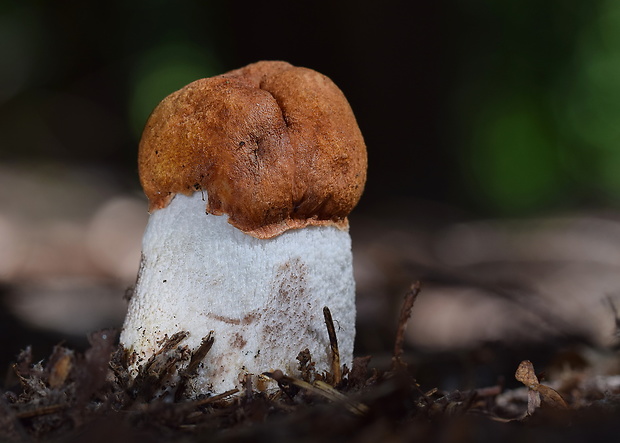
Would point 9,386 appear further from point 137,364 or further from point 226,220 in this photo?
point 226,220

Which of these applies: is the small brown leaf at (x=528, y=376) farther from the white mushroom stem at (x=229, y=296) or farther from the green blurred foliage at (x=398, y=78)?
the green blurred foliage at (x=398, y=78)

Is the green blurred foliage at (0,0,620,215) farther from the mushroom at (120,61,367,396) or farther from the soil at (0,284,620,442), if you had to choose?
the soil at (0,284,620,442)

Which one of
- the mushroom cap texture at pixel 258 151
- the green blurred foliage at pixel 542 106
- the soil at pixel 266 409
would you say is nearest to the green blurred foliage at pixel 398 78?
the green blurred foliage at pixel 542 106

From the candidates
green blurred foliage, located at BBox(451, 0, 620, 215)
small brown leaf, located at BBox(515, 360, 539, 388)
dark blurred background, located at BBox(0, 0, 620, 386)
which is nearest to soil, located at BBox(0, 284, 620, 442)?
small brown leaf, located at BBox(515, 360, 539, 388)

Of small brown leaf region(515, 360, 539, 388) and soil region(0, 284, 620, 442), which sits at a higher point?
soil region(0, 284, 620, 442)

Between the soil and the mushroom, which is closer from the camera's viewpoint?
the soil

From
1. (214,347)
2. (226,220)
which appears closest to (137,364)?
(214,347)

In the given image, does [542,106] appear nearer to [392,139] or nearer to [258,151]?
[392,139]
